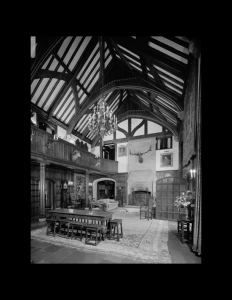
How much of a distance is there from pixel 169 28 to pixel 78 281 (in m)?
2.38

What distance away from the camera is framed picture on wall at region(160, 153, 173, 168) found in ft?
42.7

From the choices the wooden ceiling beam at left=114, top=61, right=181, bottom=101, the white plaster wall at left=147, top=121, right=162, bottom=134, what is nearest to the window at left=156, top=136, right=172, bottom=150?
the white plaster wall at left=147, top=121, right=162, bottom=134

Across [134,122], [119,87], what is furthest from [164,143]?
[119,87]

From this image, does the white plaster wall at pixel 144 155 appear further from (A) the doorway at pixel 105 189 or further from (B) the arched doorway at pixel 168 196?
(B) the arched doorway at pixel 168 196

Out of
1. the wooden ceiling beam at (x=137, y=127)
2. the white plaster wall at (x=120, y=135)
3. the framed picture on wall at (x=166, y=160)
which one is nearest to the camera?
the framed picture on wall at (x=166, y=160)

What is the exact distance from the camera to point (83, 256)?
12.2 ft

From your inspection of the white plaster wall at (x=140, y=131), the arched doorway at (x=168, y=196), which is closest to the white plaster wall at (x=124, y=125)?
the white plaster wall at (x=140, y=131)

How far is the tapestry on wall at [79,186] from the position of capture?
12.2 m

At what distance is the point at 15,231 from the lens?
1314 mm

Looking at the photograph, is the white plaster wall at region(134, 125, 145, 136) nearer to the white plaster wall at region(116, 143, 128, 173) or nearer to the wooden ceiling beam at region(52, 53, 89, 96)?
the white plaster wall at region(116, 143, 128, 173)

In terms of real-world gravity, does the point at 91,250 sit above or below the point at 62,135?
below

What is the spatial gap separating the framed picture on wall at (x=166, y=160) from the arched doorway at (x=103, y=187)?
15.6ft
